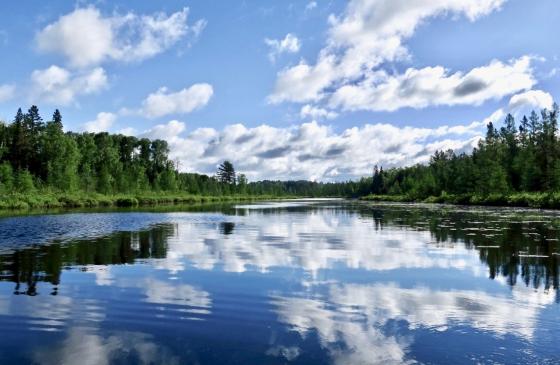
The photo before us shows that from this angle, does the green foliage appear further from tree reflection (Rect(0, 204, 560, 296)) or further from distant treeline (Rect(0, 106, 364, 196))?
tree reflection (Rect(0, 204, 560, 296))

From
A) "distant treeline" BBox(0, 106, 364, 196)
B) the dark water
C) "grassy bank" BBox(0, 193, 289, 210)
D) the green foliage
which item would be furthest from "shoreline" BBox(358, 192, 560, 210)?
the green foliage

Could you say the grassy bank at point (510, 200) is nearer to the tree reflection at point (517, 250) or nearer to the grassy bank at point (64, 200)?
the tree reflection at point (517, 250)

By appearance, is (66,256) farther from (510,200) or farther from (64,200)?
(510,200)

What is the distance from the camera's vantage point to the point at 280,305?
511 inches

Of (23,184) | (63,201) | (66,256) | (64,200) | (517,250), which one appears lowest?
(517,250)

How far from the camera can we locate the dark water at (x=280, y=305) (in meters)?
9.24

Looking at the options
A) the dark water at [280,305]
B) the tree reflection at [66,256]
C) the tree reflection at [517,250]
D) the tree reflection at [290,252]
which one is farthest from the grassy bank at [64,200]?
the tree reflection at [517,250]

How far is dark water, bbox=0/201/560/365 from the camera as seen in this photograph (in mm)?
9242

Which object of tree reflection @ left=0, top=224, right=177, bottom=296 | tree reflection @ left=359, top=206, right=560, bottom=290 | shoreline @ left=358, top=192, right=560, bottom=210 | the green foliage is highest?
the green foliage

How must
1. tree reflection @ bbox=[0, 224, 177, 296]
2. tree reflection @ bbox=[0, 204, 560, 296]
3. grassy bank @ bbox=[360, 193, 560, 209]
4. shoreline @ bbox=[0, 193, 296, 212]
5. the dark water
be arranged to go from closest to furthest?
the dark water → tree reflection @ bbox=[0, 224, 177, 296] → tree reflection @ bbox=[0, 204, 560, 296] → grassy bank @ bbox=[360, 193, 560, 209] → shoreline @ bbox=[0, 193, 296, 212]

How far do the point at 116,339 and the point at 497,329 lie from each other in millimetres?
8683

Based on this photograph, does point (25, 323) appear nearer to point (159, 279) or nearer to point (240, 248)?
A: point (159, 279)

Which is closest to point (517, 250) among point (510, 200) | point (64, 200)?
point (510, 200)

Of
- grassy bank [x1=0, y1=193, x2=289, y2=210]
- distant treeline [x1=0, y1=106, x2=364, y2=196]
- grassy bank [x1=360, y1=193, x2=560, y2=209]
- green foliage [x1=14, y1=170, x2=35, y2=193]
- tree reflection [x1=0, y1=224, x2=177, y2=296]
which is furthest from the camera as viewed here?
distant treeline [x1=0, y1=106, x2=364, y2=196]
